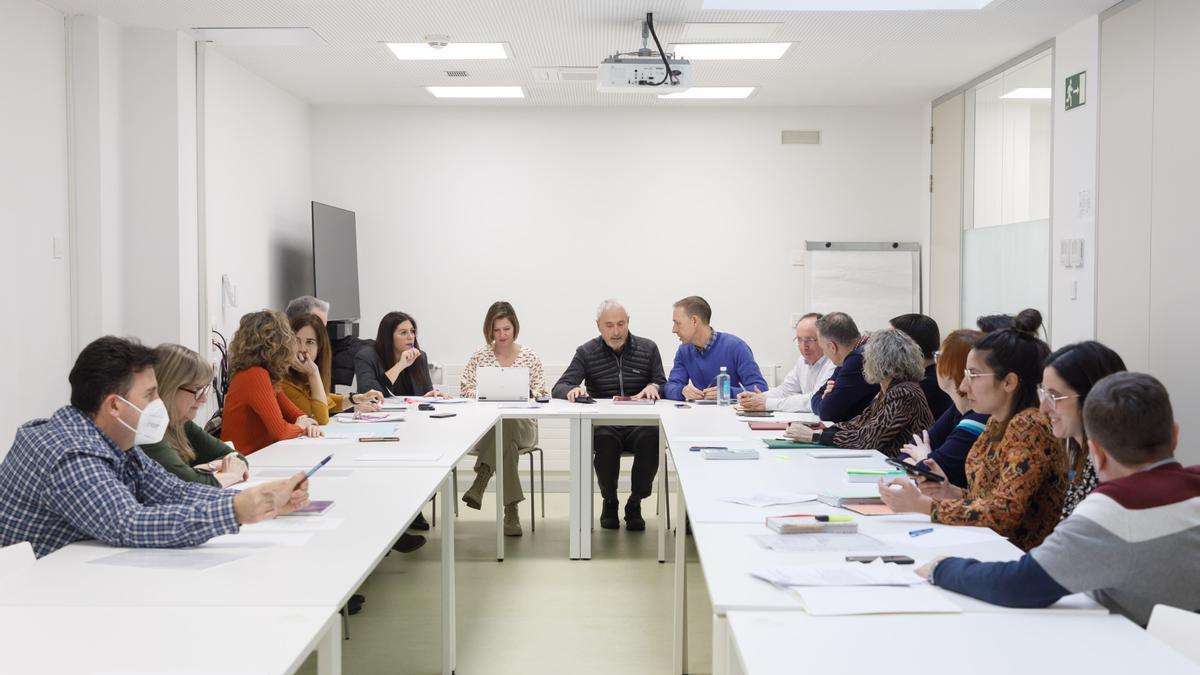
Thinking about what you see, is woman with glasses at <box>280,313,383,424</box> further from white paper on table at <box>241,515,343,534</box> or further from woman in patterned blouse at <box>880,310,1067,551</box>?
woman in patterned blouse at <box>880,310,1067,551</box>

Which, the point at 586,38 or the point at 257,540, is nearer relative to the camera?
the point at 257,540

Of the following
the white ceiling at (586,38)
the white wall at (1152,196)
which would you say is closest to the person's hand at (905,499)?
the white wall at (1152,196)

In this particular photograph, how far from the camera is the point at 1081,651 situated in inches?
69.2

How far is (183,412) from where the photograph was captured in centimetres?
332

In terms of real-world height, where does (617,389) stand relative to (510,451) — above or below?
above

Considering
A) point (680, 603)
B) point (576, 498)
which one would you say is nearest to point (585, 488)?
point (576, 498)

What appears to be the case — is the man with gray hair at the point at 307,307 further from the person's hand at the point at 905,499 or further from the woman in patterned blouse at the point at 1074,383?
the woman in patterned blouse at the point at 1074,383

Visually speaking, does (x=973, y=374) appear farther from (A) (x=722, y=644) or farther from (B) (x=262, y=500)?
(B) (x=262, y=500)

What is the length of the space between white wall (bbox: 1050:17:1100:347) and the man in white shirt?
131 cm

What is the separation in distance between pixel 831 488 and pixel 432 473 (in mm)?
1387

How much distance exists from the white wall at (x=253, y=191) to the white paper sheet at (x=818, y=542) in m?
4.44

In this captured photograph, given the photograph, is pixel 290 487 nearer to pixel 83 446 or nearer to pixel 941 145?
pixel 83 446

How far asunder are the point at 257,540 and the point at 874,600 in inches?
59.6

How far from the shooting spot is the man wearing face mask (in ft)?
7.80
